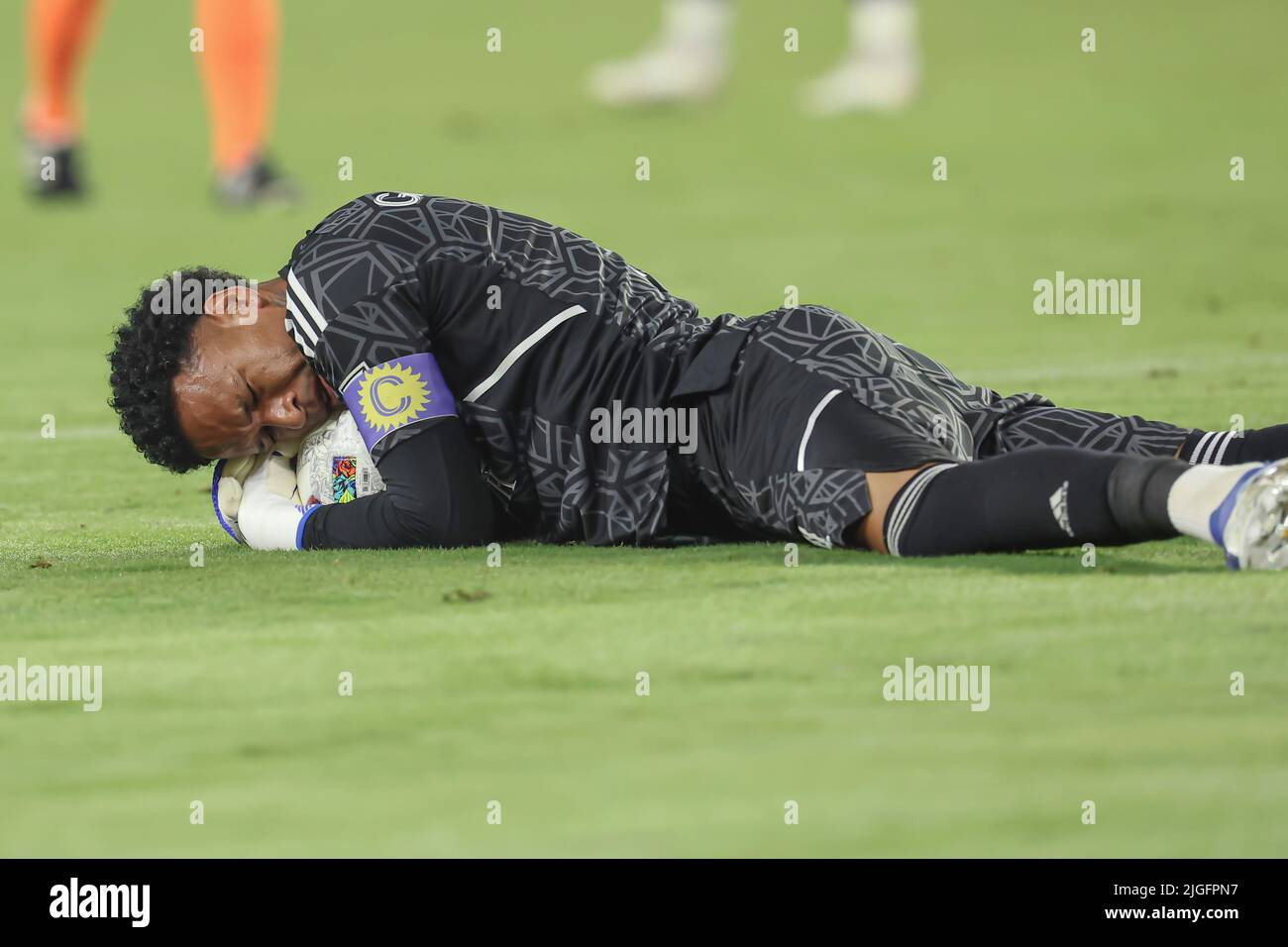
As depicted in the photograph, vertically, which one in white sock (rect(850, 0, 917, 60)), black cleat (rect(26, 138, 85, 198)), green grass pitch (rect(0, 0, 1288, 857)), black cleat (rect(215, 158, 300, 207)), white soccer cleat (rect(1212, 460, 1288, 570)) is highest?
white sock (rect(850, 0, 917, 60))

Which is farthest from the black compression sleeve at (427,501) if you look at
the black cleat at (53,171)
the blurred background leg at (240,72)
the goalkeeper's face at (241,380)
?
the black cleat at (53,171)

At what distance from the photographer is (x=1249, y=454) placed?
12.7 ft

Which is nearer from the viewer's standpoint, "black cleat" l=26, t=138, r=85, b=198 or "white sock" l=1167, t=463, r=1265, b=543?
"white sock" l=1167, t=463, r=1265, b=543

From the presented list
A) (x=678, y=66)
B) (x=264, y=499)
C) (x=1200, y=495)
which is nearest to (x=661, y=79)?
(x=678, y=66)

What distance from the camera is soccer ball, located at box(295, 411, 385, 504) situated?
13.1ft

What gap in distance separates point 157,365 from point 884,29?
14.5 metres

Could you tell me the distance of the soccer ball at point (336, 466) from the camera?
4.00m

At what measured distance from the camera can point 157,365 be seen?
151 inches

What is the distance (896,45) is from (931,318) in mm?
8914

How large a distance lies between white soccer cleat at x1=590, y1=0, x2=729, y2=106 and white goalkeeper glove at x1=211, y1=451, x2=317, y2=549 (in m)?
13.4

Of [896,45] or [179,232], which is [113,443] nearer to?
[179,232]

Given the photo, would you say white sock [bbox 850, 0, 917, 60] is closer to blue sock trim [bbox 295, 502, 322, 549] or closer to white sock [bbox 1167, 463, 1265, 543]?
blue sock trim [bbox 295, 502, 322, 549]

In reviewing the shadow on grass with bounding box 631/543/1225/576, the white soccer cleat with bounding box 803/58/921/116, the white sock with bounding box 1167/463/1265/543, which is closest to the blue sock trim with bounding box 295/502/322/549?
the shadow on grass with bounding box 631/543/1225/576

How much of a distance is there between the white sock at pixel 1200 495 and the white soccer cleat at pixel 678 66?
14222 mm
